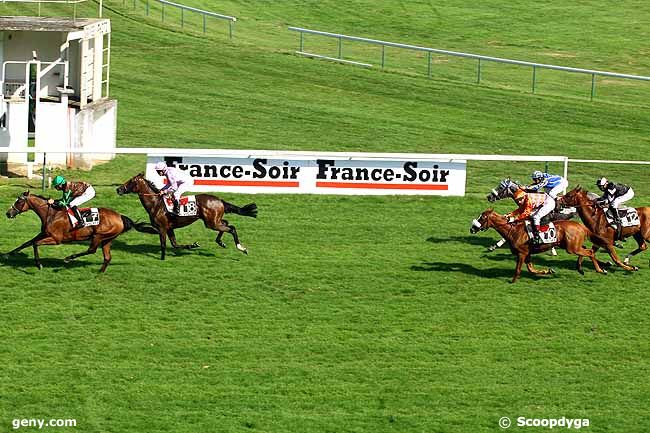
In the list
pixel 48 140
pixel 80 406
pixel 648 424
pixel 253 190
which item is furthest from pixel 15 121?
pixel 648 424

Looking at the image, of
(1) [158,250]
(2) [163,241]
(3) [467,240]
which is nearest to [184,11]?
(3) [467,240]

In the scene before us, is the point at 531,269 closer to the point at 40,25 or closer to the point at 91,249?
the point at 91,249

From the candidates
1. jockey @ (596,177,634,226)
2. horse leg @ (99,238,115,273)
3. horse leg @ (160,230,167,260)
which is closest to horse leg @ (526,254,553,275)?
jockey @ (596,177,634,226)

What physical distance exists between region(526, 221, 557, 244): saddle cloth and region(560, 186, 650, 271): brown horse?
57.4 inches

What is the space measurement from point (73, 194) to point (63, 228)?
0.70 meters

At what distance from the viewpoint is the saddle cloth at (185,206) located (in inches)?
942

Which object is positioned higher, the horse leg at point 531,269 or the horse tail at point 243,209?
the horse tail at point 243,209

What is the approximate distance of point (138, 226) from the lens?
2342 centimetres

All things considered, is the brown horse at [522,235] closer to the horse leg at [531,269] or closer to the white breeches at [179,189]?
the horse leg at [531,269]

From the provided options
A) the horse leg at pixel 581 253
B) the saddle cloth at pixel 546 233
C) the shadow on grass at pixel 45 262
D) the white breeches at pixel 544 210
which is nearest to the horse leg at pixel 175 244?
the shadow on grass at pixel 45 262

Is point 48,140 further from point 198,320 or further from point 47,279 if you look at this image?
point 198,320

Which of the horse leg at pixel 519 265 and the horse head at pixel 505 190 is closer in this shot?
the horse leg at pixel 519 265

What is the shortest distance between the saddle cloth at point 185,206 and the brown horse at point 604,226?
709 centimetres

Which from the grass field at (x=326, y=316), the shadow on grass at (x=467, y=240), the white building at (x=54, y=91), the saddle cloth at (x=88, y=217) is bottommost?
the grass field at (x=326, y=316)
